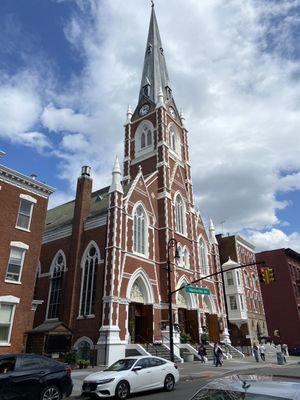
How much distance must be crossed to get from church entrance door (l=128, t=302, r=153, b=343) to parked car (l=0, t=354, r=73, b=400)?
17.9 meters

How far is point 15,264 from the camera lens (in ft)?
73.6

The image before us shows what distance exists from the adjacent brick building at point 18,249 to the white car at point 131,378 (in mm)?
10661

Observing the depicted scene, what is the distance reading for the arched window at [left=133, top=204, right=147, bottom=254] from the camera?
31484 millimetres

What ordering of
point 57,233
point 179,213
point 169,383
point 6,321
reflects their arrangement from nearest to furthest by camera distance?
point 169,383
point 6,321
point 57,233
point 179,213

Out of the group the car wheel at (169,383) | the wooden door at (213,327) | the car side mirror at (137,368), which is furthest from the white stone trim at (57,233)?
the car side mirror at (137,368)

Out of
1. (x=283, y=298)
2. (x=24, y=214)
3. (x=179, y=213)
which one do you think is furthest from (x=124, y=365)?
(x=283, y=298)

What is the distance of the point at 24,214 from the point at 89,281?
28.3 ft

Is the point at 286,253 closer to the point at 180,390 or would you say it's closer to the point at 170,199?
the point at 170,199

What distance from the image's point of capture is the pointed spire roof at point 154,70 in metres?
47.2

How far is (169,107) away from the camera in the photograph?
45531 millimetres

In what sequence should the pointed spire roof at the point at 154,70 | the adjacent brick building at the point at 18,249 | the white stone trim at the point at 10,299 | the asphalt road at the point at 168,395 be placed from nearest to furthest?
1. the asphalt road at the point at 168,395
2. the white stone trim at the point at 10,299
3. the adjacent brick building at the point at 18,249
4. the pointed spire roof at the point at 154,70

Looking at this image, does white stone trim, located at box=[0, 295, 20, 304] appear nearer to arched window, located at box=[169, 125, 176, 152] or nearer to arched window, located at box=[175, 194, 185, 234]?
arched window, located at box=[175, 194, 185, 234]

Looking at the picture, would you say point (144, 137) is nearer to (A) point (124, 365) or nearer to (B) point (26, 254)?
(B) point (26, 254)

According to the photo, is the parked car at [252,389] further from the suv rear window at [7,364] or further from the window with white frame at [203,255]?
the window with white frame at [203,255]
